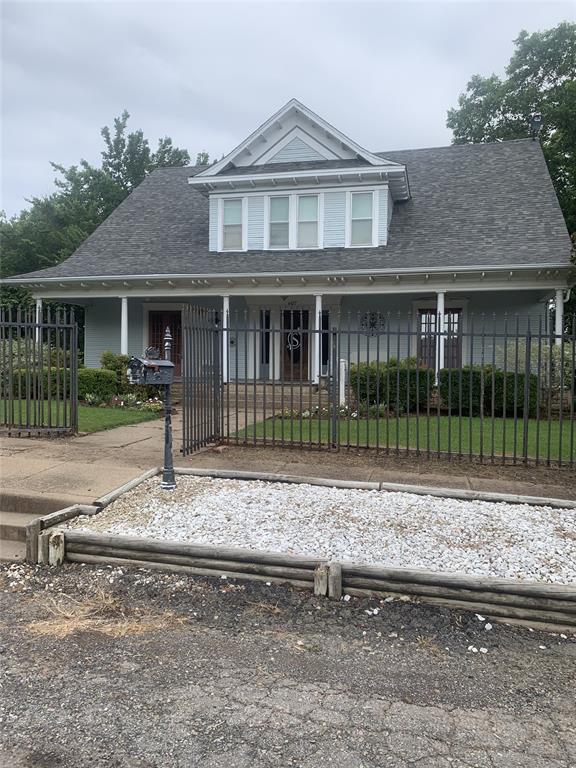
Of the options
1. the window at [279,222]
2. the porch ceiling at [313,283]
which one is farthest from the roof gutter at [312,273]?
the window at [279,222]

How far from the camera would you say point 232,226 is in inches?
652

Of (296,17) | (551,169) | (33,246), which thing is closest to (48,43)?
(296,17)

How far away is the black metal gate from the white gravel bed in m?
1.66

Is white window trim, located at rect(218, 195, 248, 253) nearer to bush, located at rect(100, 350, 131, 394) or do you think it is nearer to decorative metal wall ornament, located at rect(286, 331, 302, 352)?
decorative metal wall ornament, located at rect(286, 331, 302, 352)

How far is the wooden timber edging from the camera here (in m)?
3.49

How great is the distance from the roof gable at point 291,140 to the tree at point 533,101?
1286 centimetres

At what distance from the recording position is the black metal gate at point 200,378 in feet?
23.5

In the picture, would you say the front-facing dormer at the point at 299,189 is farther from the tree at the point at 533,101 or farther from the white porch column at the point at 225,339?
the tree at the point at 533,101

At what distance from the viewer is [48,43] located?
10.1m

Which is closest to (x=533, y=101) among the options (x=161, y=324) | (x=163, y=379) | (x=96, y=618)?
(x=161, y=324)

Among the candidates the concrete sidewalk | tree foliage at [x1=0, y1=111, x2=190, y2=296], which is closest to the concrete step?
the concrete sidewalk

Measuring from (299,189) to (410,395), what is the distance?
758 cm

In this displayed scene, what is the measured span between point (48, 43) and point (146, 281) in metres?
6.38

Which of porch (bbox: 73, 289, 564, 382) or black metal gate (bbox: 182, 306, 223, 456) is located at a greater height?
porch (bbox: 73, 289, 564, 382)
